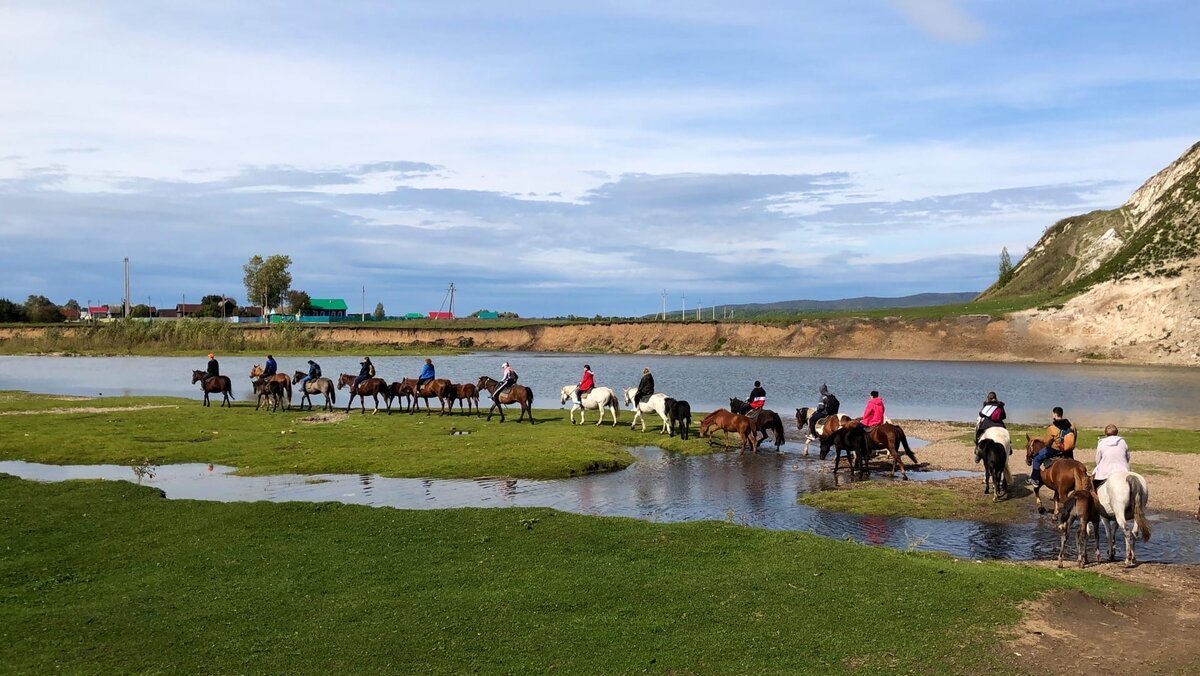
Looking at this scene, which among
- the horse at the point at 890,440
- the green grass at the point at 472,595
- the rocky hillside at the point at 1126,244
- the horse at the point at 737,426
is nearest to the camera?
the green grass at the point at 472,595

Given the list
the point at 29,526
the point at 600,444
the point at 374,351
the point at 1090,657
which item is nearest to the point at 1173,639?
the point at 1090,657

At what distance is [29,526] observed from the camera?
14.2m

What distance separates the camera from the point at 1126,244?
102688 mm

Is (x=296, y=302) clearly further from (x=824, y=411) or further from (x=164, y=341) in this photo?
(x=824, y=411)

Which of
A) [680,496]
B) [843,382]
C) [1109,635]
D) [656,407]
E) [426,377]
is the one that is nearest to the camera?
[1109,635]

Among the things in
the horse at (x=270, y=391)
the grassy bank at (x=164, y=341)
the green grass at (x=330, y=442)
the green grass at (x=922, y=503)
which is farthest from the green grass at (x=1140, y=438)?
the grassy bank at (x=164, y=341)

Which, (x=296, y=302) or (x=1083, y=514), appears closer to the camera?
(x=1083, y=514)

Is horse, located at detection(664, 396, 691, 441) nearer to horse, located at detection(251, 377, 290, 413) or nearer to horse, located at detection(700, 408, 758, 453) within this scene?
horse, located at detection(700, 408, 758, 453)

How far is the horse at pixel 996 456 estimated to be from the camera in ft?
64.7

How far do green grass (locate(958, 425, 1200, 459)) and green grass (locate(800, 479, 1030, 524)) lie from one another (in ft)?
22.0

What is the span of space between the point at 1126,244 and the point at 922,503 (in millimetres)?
100948

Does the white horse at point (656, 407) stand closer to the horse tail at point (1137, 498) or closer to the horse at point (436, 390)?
the horse at point (436, 390)

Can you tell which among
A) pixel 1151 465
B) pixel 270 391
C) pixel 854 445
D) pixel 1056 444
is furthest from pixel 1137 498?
pixel 270 391

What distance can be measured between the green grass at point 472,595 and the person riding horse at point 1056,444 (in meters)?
5.85
